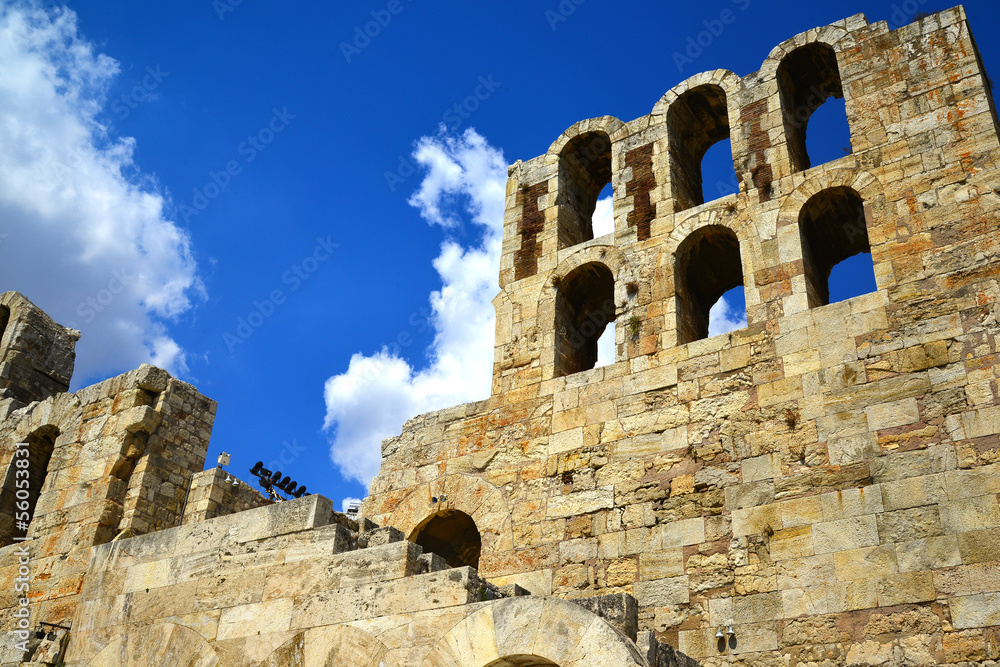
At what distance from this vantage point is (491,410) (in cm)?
1163

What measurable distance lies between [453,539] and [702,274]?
4.81 metres

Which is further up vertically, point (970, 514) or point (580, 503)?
point (580, 503)

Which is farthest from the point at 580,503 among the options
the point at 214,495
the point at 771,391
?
the point at 214,495

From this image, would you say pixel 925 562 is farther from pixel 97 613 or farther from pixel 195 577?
pixel 97 613

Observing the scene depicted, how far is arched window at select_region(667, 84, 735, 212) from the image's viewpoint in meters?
12.5

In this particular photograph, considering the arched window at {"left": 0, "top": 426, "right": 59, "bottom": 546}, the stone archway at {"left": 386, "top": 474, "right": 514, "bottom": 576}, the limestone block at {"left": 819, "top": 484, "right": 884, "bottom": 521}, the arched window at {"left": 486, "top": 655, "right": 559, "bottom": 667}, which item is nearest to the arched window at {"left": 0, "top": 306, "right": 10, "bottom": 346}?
the arched window at {"left": 0, "top": 426, "right": 59, "bottom": 546}

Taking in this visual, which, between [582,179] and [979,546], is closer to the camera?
[979,546]

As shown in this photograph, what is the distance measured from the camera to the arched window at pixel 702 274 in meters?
11.2

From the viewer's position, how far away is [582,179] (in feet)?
45.8

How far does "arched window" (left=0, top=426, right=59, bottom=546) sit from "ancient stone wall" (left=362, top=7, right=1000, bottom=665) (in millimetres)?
4785

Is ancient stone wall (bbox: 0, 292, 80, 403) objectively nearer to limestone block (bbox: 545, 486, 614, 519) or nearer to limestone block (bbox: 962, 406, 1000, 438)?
limestone block (bbox: 545, 486, 614, 519)

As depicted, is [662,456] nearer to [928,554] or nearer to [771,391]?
[771,391]

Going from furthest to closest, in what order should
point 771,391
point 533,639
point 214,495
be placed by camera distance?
1. point 214,495
2. point 771,391
3. point 533,639

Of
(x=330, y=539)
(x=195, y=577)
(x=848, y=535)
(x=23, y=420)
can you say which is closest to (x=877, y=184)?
(x=848, y=535)
